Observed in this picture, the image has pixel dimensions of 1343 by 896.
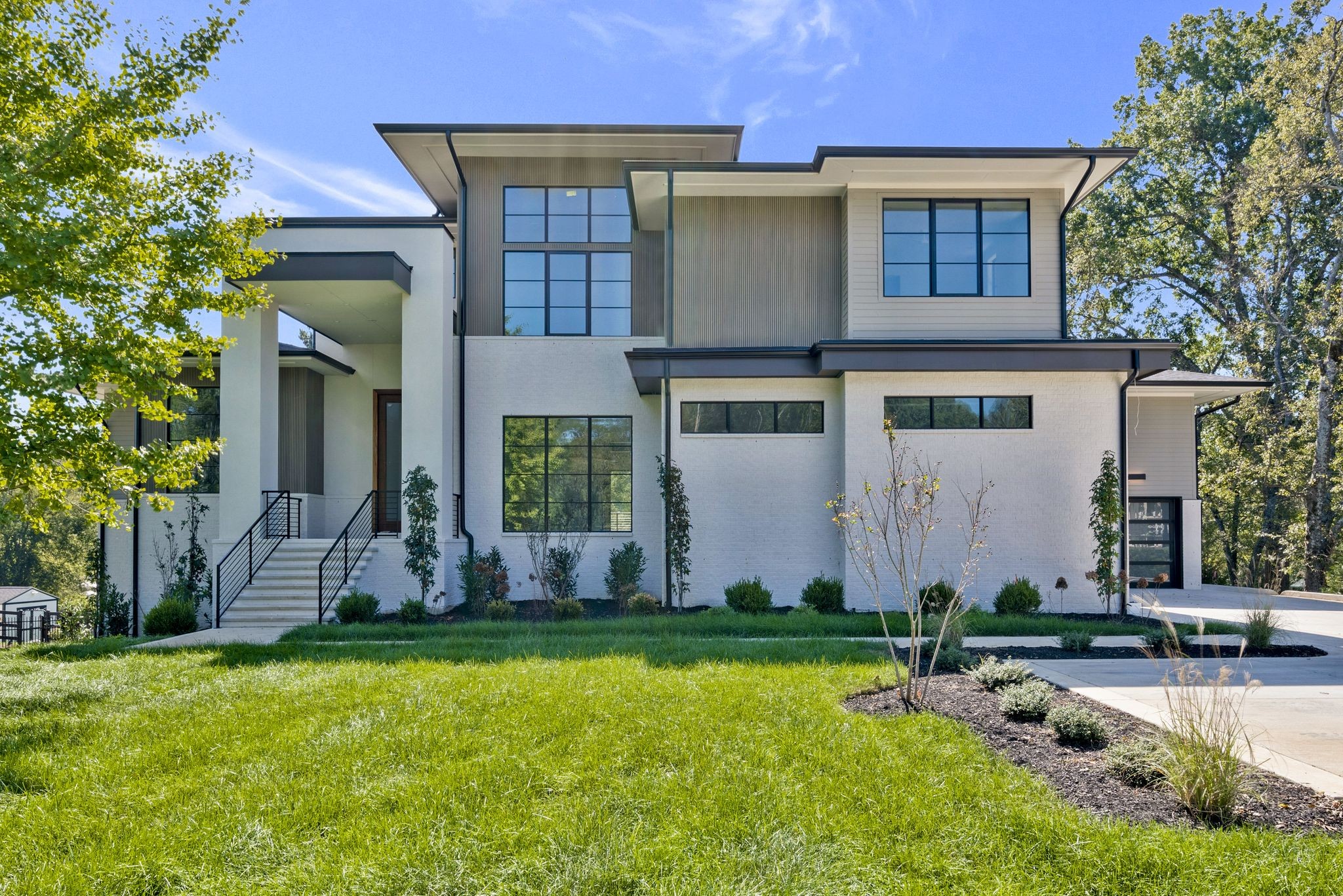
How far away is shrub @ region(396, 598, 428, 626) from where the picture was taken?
11.0 metres

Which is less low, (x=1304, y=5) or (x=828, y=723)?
(x=1304, y=5)

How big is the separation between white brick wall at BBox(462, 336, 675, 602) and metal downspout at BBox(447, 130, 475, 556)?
0.09 m

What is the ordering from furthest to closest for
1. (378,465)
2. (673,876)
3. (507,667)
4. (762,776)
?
(378,465) < (507,667) < (762,776) < (673,876)

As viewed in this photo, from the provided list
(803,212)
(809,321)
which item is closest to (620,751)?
(809,321)

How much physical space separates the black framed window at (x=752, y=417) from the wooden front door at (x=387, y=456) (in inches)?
241

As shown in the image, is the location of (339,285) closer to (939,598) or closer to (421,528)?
(421,528)

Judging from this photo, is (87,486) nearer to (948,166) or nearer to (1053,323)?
(948,166)

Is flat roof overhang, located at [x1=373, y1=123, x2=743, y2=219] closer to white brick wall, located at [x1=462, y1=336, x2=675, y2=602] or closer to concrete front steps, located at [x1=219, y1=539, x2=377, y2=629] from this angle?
white brick wall, located at [x1=462, y1=336, x2=675, y2=602]

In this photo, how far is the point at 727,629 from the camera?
9867 millimetres

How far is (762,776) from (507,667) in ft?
11.9

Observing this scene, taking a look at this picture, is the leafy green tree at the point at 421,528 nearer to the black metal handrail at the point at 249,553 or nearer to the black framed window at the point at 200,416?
the black metal handrail at the point at 249,553

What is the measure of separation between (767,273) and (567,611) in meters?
6.81

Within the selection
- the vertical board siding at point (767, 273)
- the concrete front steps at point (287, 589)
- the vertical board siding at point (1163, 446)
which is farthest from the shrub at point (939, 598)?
the concrete front steps at point (287, 589)

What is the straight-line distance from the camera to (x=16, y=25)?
7012 mm
